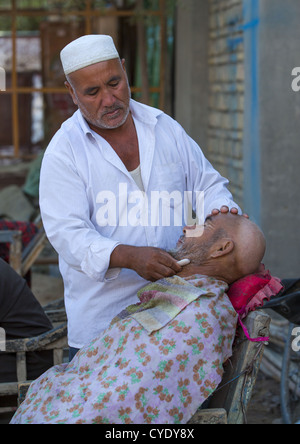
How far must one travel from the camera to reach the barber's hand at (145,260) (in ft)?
7.84

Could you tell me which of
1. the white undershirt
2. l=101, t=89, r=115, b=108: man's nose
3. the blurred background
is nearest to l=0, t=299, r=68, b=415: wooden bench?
the white undershirt

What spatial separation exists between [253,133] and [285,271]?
975mm

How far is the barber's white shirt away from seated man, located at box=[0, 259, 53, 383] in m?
0.58

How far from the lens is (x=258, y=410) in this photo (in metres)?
4.35

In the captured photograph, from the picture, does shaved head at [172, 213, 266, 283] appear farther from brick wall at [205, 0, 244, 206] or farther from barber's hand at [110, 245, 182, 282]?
brick wall at [205, 0, 244, 206]

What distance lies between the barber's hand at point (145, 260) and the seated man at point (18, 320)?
1.02 m

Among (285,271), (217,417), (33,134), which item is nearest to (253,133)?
(285,271)

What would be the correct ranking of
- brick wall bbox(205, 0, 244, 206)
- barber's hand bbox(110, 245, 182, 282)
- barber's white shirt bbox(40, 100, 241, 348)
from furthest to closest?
brick wall bbox(205, 0, 244, 206) < barber's white shirt bbox(40, 100, 241, 348) < barber's hand bbox(110, 245, 182, 282)

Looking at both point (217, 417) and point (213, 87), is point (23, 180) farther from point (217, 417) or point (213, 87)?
point (217, 417)

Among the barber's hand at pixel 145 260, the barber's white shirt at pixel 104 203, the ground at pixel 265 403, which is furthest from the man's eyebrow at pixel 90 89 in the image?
the ground at pixel 265 403

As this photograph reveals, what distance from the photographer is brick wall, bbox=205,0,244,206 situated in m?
5.73

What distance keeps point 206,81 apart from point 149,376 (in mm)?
5088

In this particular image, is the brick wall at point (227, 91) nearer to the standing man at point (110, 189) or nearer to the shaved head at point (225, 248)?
the standing man at point (110, 189)

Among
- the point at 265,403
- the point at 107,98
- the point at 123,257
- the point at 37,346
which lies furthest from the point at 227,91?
the point at 123,257
